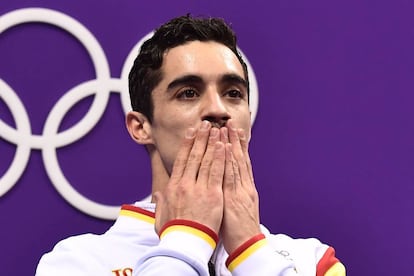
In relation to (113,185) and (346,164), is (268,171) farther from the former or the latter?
(113,185)

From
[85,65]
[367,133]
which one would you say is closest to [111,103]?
[85,65]

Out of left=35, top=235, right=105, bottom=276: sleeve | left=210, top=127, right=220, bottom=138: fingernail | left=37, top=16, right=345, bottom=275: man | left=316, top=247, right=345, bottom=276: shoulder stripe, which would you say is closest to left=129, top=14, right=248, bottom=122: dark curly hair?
left=37, top=16, right=345, bottom=275: man

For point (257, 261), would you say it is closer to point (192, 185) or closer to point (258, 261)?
point (258, 261)

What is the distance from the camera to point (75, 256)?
1531 mm

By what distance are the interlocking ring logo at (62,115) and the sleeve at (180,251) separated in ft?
2.03

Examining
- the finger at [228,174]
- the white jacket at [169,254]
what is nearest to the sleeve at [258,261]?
the white jacket at [169,254]

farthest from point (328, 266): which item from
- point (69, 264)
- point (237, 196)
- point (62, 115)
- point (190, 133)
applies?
point (62, 115)

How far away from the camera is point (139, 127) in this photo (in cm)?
170

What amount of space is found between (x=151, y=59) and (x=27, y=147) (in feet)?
1.47

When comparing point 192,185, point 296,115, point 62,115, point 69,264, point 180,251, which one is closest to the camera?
point 180,251

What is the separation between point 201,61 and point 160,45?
5.4 inches

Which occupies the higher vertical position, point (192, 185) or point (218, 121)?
point (218, 121)

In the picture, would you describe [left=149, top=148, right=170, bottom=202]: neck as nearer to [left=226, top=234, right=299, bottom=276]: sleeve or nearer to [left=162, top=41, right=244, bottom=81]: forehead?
[left=162, top=41, right=244, bottom=81]: forehead

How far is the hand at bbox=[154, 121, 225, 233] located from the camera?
138 cm
